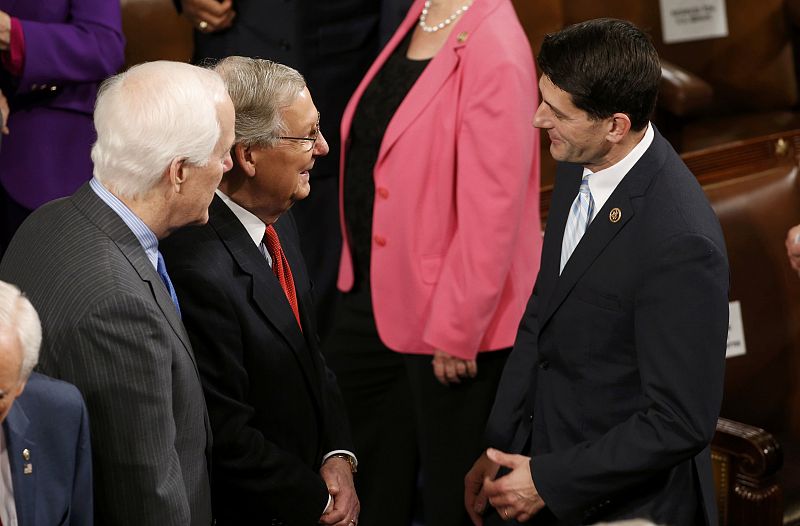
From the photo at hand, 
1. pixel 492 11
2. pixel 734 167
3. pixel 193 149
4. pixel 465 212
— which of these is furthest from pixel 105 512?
pixel 734 167

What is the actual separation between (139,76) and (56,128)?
100 centimetres

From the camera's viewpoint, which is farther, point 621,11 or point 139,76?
point 621,11

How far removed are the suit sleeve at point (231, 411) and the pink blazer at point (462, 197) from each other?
73 cm

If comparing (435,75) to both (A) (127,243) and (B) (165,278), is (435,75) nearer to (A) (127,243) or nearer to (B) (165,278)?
(B) (165,278)

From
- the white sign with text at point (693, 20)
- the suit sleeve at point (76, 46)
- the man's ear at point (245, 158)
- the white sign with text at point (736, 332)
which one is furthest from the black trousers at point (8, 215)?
the white sign with text at point (693, 20)

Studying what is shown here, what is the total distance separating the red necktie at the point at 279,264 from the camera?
7.18ft

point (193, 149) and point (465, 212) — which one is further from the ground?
point (193, 149)

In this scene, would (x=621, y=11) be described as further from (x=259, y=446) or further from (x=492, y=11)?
(x=259, y=446)

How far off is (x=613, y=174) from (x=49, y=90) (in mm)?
1339

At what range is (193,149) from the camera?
5.80ft

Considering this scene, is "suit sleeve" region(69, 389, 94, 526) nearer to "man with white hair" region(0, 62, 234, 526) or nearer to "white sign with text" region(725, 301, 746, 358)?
"man with white hair" region(0, 62, 234, 526)

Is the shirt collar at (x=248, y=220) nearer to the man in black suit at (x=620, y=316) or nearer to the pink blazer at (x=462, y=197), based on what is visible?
the man in black suit at (x=620, y=316)

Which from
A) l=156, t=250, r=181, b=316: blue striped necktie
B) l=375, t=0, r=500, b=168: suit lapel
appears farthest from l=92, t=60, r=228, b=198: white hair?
l=375, t=0, r=500, b=168: suit lapel

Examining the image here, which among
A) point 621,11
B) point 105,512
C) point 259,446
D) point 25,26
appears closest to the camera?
point 105,512
